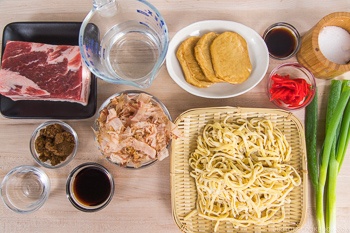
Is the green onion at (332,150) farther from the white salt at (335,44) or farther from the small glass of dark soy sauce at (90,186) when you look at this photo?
the small glass of dark soy sauce at (90,186)

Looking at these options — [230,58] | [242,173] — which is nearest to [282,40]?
[230,58]

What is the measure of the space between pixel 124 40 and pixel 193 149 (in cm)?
67

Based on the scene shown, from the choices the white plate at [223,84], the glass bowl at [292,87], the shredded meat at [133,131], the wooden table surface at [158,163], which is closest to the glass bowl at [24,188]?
the wooden table surface at [158,163]

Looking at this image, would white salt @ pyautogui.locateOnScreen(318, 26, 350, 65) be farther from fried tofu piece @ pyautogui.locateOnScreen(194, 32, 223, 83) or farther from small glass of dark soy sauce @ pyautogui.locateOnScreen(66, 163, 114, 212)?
small glass of dark soy sauce @ pyautogui.locateOnScreen(66, 163, 114, 212)

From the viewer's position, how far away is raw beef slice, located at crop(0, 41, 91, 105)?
158cm

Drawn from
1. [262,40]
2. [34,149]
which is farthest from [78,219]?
[262,40]

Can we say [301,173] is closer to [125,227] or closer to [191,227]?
[191,227]

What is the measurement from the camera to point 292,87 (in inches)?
64.9

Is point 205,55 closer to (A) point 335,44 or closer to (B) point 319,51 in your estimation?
(B) point 319,51

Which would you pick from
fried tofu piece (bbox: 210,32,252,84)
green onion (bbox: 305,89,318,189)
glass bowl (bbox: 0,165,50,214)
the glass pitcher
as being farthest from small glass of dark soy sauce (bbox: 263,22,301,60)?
glass bowl (bbox: 0,165,50,214)

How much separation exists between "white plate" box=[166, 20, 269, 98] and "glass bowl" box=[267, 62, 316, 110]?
8 centimetres

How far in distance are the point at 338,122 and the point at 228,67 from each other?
612 millimetres

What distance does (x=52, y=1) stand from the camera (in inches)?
69.7

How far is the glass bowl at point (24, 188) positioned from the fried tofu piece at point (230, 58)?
105 centimetres
